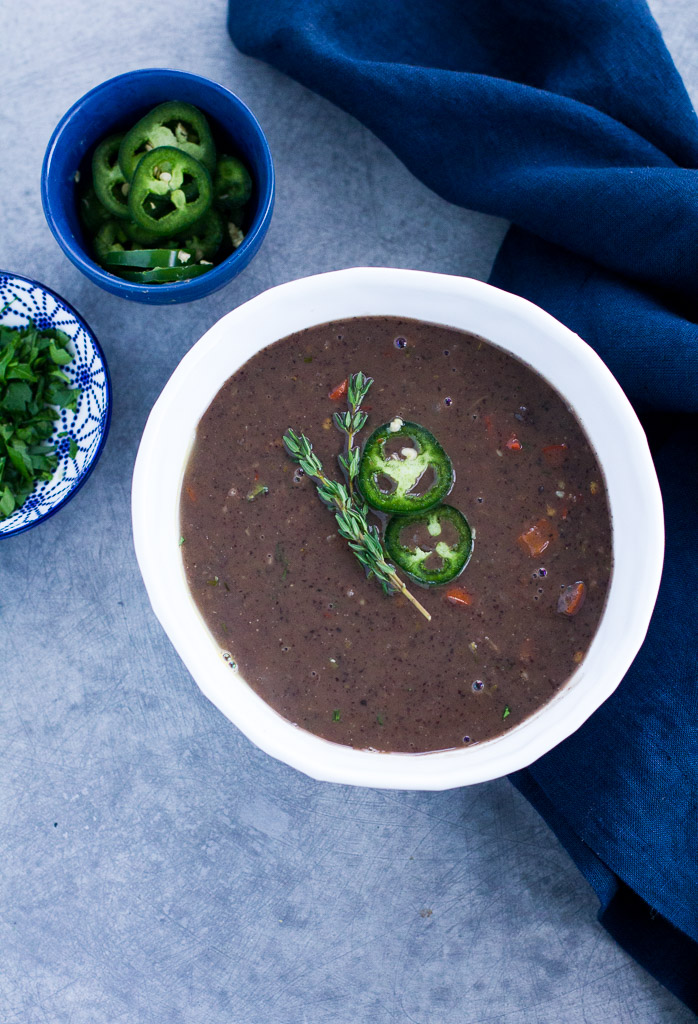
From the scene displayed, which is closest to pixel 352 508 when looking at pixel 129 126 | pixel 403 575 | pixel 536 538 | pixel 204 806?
pixel 403 575

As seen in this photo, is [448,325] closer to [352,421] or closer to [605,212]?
[352,421]

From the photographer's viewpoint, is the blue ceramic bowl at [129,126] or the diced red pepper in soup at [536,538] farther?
the blue ceramic bowl at [129,126]

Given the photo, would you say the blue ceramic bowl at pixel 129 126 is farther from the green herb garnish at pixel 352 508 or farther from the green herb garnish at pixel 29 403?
the green herb garnish at pixel 352 508

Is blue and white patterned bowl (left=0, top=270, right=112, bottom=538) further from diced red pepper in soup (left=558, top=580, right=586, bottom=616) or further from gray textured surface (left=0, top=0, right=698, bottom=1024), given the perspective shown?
diced red pepper in soup (left=558, top=580, right=586, bottom=616)

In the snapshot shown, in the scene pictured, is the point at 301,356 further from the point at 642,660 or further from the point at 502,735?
the point at 642,660

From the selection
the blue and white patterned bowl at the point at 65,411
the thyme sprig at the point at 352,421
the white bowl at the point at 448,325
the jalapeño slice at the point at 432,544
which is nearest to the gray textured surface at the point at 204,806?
the blue and white patterned bowl at the point at 65,411

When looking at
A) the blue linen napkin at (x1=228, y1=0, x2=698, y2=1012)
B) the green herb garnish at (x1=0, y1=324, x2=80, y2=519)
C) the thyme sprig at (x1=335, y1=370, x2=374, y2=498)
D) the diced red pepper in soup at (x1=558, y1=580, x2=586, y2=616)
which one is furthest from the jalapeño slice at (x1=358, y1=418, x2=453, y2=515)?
the green herb garnish at (x1=0, y1=324, x2=80, y2=519)

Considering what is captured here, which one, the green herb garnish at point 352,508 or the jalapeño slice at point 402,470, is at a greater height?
the jalapeño slice at point 402,470
